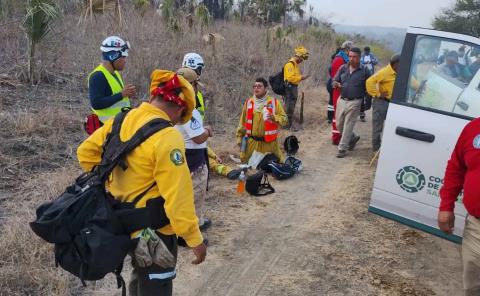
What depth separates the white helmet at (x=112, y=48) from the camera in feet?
15.0

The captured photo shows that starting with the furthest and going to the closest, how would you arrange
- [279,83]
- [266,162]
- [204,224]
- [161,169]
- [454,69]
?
[279,83], [266,162], [204,224], [454,69], [161,169]

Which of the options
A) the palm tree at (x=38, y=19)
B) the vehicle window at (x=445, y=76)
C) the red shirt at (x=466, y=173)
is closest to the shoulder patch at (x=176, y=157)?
the red shirt at (x=466, y=173)

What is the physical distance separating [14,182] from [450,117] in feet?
14.3

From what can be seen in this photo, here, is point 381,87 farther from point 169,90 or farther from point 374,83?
point 169,90

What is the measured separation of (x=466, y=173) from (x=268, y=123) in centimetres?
380

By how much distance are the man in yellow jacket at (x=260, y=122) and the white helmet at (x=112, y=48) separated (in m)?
2.21

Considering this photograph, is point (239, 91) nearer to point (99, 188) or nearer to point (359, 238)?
point (359, 238)

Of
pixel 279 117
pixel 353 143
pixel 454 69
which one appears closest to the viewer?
pixel 454 69

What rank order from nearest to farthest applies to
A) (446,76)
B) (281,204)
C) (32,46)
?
1. (446,76)
2. (281,204)
3. (32,46)

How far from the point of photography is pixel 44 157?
5906mm

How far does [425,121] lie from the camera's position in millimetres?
3535

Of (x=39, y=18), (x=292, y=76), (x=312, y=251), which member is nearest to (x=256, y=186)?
(x=312, y=251)

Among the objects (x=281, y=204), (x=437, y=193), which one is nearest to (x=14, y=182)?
(x=281, y=204)

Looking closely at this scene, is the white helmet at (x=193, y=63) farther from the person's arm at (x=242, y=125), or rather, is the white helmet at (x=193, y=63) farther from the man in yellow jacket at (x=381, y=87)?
the man in yellow jacket at (x=381, y=87)
